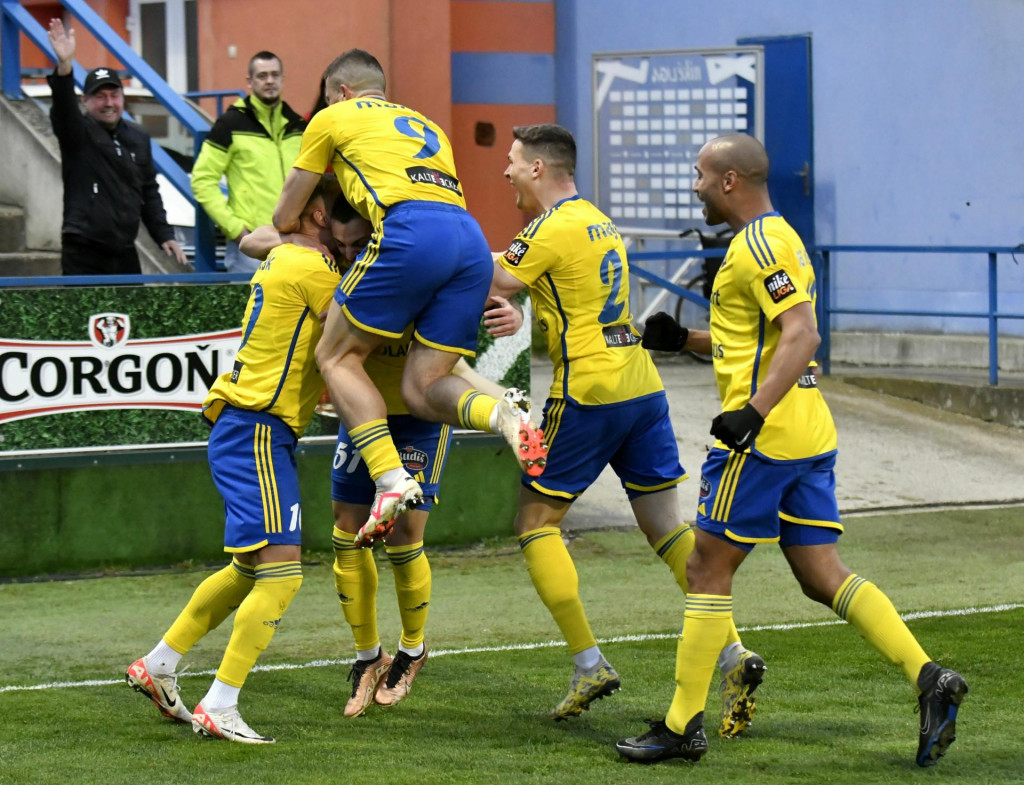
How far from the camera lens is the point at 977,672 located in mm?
6305

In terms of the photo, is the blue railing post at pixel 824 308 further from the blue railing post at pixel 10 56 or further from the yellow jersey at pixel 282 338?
the yellow jersey at pixel 282 338

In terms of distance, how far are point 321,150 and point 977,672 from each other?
332 cm

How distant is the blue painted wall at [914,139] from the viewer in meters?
14.3

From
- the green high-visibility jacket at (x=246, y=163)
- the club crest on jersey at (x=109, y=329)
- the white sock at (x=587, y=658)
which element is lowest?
the white sock at (x=587, y=658)

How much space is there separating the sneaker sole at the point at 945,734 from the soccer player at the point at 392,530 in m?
2.14

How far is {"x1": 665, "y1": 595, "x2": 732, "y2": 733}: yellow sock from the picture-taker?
511 cm

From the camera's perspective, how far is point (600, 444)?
591 cm

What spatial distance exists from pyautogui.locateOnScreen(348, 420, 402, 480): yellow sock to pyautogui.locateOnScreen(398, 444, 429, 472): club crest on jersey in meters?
0.49

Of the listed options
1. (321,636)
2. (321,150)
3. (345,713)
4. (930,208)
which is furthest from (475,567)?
(930,208)

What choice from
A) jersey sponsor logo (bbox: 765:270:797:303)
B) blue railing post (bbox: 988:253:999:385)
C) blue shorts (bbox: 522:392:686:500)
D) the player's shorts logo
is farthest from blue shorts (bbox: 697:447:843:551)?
blue railing post (bbox: 988:253:999:385)

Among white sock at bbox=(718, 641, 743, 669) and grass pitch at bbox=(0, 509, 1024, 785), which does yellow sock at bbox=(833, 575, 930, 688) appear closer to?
grass pitch at bbox=(0, 509, 1024, 785)

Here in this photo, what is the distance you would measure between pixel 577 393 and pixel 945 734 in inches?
71.9

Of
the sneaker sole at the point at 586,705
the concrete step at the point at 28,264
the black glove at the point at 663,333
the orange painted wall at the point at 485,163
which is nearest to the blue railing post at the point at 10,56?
the concrete step at the point at 28,264

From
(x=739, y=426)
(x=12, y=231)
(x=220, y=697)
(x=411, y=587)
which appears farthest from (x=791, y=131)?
(x=220, y=697)
